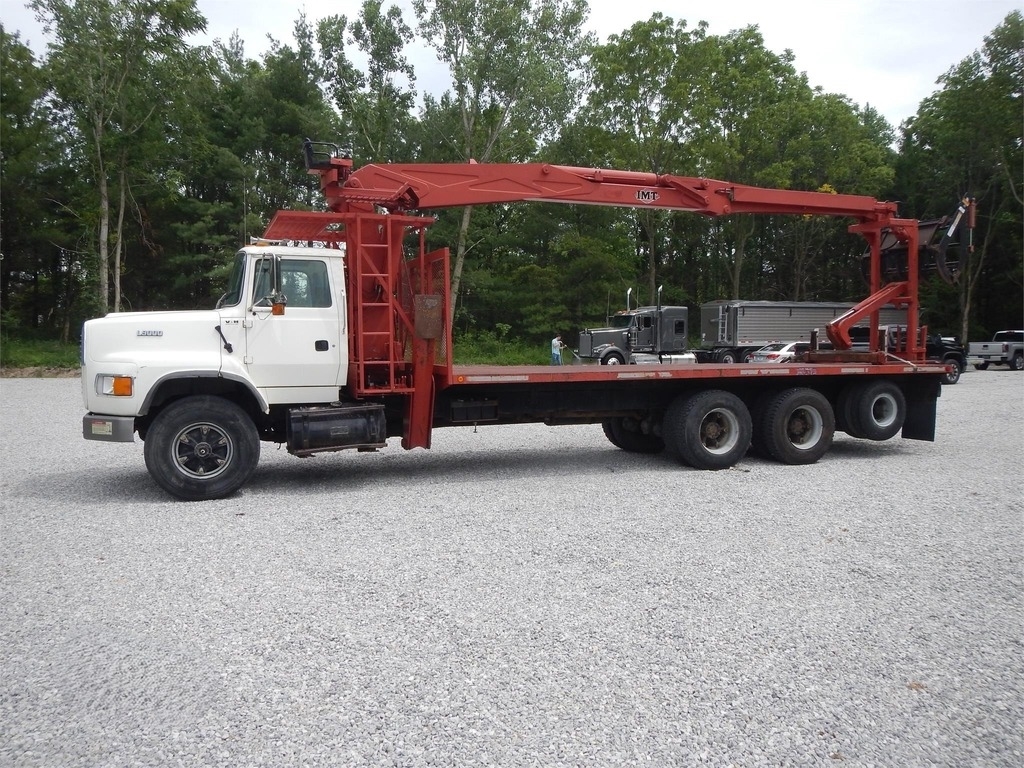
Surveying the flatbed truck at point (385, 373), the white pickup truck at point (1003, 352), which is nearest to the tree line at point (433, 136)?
the white pickup truck at point (1003, 352)

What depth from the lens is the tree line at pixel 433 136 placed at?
30.1 m

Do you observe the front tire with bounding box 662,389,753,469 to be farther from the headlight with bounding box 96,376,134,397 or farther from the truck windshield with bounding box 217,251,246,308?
the headlight with bounding box 96,376,134,397

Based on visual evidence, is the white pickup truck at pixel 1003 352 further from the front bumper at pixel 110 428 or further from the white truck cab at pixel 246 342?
the front bumper at pixel 110 428

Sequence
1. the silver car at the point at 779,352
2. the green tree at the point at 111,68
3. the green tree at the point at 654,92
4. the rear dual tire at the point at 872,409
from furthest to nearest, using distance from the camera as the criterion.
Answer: the green tree at the point at 654,92 → the green tree at the point at 111,68 → the silver car at the point at 779,352 → the rear dual tire at the point at 872,409

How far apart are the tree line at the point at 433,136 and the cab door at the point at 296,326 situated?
23.1 metres

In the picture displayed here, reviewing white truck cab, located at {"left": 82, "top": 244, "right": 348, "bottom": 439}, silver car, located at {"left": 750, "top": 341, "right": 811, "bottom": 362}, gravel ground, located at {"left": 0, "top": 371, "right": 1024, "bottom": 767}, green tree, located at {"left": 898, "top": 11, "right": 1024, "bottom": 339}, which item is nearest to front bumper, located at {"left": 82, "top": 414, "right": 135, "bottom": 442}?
white truck cab, located at {"left": 82, "top": 244, "right": 348, "bottom": 439}

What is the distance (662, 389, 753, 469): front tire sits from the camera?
9789mm

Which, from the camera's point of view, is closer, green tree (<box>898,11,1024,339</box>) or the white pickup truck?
the white pickup truck

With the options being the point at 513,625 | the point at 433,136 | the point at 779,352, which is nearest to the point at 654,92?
the point at 433,136

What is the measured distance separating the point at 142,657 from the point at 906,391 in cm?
1062

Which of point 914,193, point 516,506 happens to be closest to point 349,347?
point 516,506

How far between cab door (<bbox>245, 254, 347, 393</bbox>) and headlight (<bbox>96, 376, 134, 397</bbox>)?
1.12m

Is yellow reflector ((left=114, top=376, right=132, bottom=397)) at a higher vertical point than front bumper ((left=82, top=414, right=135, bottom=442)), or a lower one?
higher

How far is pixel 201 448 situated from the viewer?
7.83 metres
